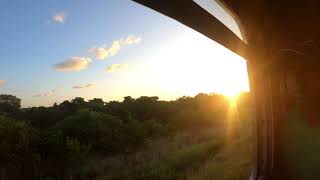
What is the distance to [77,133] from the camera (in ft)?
132

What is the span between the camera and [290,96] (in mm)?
4156

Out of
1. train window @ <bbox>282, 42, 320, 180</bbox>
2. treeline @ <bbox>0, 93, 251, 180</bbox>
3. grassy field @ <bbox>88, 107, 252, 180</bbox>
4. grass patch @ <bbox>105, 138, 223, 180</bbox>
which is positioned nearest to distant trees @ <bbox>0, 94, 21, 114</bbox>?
treeline @ <bbox>0, 93, 251, 180</bbox>

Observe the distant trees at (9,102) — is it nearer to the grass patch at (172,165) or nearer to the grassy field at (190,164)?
the grassy field at (190,164)

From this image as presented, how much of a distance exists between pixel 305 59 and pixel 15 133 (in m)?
34.2

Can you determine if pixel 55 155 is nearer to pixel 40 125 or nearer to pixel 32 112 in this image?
pixel 40 125

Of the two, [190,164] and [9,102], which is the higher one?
[9,102]

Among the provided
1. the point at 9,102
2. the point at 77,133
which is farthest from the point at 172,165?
the point at 9,102

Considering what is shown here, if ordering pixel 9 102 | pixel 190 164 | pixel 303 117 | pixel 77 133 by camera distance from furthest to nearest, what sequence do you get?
pixel 9 102 < pixel 77 133 < pixel 190 164 < pixel 303 117

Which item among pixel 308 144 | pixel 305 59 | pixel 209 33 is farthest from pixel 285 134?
pixel 209 33

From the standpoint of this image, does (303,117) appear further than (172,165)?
No

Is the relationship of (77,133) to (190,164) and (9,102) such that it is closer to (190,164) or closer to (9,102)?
(190,164)

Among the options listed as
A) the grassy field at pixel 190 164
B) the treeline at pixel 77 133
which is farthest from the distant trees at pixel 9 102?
the grassy field at pixel 190 164

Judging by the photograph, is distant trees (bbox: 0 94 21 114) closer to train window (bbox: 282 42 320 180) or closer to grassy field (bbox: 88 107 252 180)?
grassy field (bbox: 88 107 252 180)

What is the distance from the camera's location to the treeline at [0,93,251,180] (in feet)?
107
